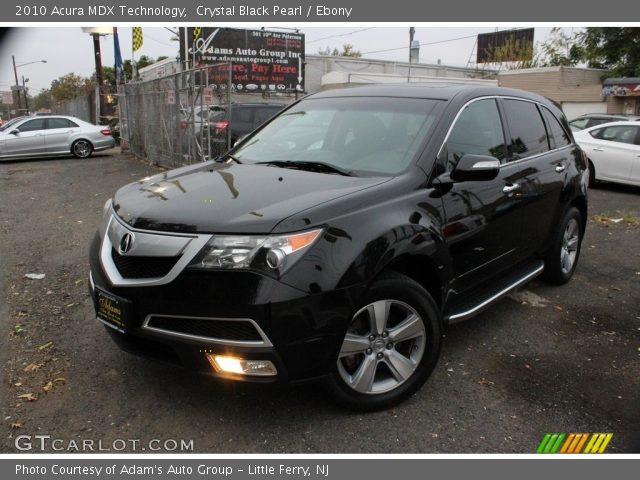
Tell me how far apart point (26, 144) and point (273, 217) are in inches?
693

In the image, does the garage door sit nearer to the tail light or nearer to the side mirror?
the tail light

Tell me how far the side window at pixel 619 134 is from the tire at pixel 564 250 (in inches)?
298

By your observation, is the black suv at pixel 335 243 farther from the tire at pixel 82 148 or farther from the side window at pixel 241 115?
the tire at pixel 82 148

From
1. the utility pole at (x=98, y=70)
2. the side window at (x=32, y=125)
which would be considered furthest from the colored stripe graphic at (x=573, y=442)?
the utility pole at (x=98, y=70)

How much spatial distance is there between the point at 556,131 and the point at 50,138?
16763 mm

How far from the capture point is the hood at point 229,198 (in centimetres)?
276

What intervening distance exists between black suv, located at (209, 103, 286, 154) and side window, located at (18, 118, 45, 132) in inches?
329

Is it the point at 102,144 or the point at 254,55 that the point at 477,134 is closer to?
the point at 102,144

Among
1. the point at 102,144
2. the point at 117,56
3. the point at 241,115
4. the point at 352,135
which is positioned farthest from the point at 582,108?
the point at 352,135

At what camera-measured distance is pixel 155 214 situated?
2.94m

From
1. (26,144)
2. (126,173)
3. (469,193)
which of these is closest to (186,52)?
(26,144)

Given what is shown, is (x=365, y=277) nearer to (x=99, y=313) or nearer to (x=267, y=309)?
(x=267, y=309)

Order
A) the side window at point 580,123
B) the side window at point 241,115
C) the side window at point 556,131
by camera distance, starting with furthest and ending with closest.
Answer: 1. the side window at point 580,123
2. the side window at point 241,115
3. the side window at point 556,131

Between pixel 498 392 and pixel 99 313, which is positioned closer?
pixel 99 313
